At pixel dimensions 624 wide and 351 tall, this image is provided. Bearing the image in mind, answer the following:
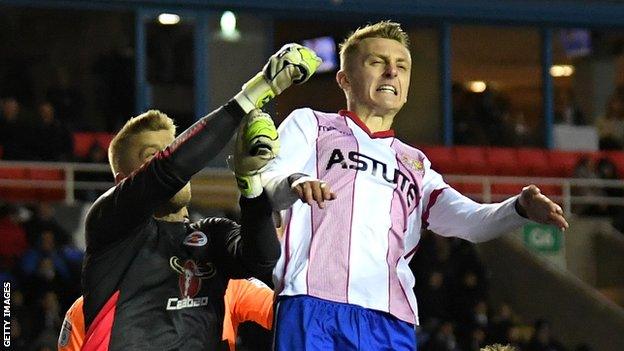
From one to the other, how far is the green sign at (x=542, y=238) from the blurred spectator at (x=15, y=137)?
5.25m

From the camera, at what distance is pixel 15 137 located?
14.3m

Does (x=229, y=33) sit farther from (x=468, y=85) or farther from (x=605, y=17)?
(x=605, y=17)

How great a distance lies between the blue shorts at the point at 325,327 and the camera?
4941 millimetres

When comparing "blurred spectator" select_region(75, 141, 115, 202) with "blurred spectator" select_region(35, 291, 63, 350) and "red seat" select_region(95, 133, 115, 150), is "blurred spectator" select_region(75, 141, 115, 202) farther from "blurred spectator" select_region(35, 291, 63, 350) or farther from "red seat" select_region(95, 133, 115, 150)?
"blurred spectator" select_region(35, 291, 63, 350)

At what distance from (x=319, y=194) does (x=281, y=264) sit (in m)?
0.67

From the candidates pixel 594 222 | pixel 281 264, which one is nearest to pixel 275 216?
pixel 281 264

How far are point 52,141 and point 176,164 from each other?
32.0ft

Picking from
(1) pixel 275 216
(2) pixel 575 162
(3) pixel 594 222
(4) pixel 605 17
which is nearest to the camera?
(1) pixel 275 216

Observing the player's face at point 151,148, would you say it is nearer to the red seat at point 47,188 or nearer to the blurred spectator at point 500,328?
the blurred spectator at point 500,328

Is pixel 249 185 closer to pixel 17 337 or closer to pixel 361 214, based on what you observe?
pixel 361 214

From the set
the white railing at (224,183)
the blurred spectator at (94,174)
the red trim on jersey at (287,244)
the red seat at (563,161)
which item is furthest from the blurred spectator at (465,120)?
the red trim on jersey at (287,244)

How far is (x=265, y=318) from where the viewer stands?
5430mm

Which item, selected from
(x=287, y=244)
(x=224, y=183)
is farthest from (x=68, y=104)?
(x=287, y=244)

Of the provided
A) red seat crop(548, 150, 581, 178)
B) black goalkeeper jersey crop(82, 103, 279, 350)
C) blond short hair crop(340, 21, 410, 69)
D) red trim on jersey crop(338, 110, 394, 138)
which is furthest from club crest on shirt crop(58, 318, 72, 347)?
red seat crop(548, 150, 581, 178)
